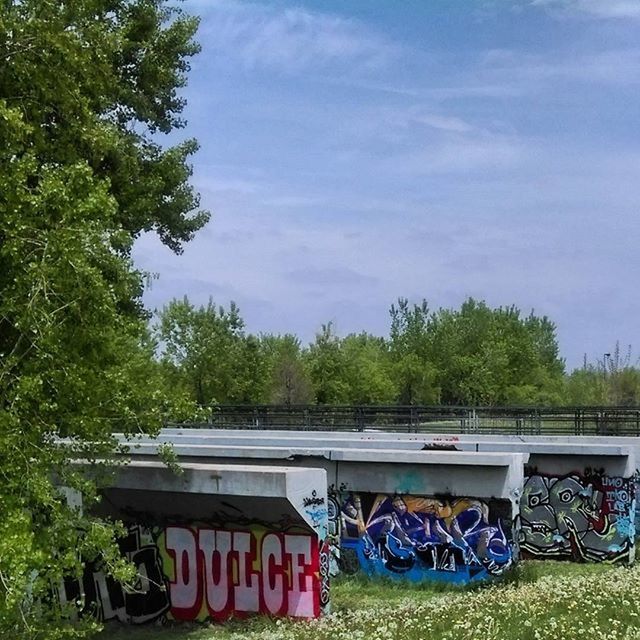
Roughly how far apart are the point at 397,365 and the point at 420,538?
50173 mm

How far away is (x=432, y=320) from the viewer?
75.4 metres

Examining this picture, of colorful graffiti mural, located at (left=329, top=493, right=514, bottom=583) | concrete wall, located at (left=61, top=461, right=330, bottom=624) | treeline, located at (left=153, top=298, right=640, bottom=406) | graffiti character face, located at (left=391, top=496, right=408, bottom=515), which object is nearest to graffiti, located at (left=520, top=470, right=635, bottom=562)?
colorful graffiti mural, located at (left=329, top=493, right=514, bottom=583)

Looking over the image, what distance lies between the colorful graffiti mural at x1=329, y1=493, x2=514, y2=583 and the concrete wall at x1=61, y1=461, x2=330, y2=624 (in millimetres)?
3312

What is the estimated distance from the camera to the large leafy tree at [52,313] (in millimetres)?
11367

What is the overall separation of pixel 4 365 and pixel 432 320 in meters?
65.1

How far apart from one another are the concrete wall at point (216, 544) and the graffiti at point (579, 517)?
7897 millimetres

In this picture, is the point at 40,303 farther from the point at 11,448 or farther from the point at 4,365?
the point at 11,448

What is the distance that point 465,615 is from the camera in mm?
11930

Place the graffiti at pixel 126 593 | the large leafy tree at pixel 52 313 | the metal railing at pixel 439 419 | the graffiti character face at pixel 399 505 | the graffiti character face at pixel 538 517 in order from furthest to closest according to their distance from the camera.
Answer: the metal railing at pixel 439 419 < the graffiti character face at pixel 538 517 < the graffiti character face at pixel 399 505 < the graffiti at pixel 126 593 < the large leafy tree at pixel 52 313

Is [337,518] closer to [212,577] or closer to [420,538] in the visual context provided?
[420,538]

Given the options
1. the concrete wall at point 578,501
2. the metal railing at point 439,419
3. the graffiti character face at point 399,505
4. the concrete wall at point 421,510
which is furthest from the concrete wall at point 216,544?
the metal railing at point 439,419

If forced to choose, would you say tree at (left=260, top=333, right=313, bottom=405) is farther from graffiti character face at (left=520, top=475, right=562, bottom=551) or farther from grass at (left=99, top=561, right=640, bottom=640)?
grass at (left=99, top=561, right=640, bottom=640)

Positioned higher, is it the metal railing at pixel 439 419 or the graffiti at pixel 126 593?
the metal railing at pixel 439 419

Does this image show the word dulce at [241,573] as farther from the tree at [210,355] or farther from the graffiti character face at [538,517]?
the tree at [210,355]
